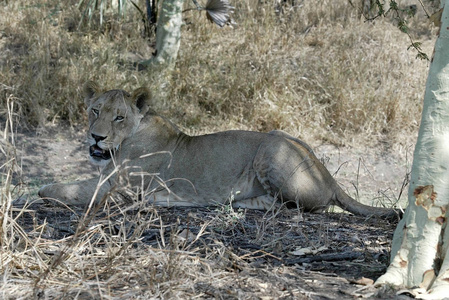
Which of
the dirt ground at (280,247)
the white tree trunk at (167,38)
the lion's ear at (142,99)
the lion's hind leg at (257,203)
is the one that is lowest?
the lion's hind leg at (257,203)

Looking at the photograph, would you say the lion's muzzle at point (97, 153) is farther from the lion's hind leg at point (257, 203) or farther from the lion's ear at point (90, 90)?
the lion's hind leg at point (257, 203)

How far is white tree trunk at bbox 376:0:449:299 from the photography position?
3.12 meters

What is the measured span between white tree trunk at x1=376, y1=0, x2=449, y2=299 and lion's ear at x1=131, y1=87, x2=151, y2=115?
2814 millimetres

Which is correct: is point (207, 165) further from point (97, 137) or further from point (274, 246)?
point (274, 246)

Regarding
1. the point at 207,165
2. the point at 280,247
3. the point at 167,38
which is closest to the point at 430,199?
the point at 280,247

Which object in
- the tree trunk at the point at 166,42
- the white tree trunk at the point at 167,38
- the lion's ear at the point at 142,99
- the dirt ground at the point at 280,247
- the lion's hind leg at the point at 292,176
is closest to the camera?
the dirt ground at the point at 280,247

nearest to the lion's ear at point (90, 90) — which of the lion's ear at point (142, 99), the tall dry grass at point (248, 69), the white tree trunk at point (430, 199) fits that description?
the lion's ear at point (142, 99)

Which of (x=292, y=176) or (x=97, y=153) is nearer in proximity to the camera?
(x=292, y=176)

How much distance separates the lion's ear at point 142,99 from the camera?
5426 mm

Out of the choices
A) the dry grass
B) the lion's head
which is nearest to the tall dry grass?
the dry grass

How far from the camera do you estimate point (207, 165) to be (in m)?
5.41

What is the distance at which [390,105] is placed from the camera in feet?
31.2

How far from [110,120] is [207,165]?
2.95 feet

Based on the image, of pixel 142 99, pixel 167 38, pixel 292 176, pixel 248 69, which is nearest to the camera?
pixel 292 176
